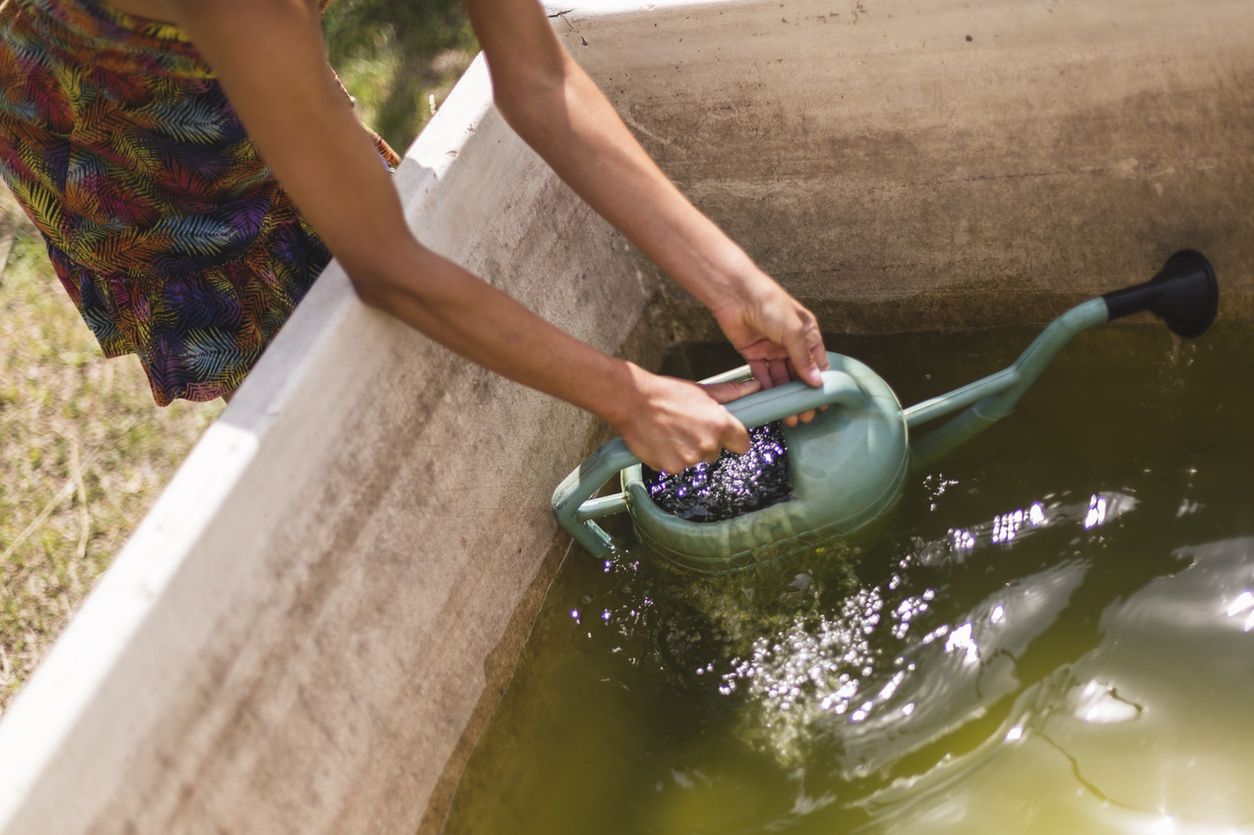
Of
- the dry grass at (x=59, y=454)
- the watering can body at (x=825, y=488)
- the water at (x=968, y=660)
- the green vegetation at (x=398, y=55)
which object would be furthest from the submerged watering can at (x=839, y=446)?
the green vegetation at (x=398, y=55)

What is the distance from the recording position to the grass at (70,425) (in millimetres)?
2086

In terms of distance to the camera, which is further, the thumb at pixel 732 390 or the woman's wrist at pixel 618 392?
the thumb at pixel 732 390

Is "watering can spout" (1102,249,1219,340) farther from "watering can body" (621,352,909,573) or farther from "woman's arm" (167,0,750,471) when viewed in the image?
"woman's arm" (167,0,750,471)

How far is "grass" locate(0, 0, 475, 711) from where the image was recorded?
209 centimetres

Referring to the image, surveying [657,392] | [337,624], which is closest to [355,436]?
[337,624]

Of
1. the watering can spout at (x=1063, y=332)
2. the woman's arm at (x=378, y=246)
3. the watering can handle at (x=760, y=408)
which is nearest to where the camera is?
the woman's arm at (x=378, y=246)

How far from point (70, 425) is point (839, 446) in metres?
1.59

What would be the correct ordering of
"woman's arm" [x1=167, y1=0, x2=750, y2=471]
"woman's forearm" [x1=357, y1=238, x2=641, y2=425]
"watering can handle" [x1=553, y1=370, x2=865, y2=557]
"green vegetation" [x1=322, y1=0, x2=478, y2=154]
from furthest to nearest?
"green vegetation" [x1=322, y1=0, x2=478, y2=154]
"watering can handle" [x1=553, y1=370, x2=865, y2=557]
"woman's forearm" [x1=357, y1=238, x2=641, y2=425]
"woman's arm" [x1=167, y1=0, x2=750, y2=471]

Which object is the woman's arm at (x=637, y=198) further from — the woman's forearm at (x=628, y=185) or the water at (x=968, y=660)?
the water at (x=968, y=660)

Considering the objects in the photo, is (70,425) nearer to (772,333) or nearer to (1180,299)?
(772,333)

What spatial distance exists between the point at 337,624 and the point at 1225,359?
131 cm

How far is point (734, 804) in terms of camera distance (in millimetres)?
1514

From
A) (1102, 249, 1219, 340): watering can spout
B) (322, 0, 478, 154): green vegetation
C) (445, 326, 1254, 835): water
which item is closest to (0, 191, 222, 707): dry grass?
(322, 0, 478, 154): green vegetation

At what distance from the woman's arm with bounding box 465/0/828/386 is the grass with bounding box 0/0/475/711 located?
1139 mm
